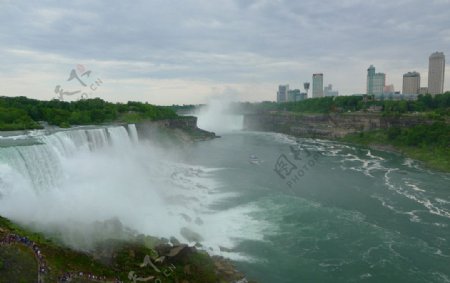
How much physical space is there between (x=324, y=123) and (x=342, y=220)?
4844cm

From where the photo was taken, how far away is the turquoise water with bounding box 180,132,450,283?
50.1 ft

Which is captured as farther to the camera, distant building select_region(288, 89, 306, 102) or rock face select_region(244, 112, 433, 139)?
distant building select_region(288, 89, 306, 102)

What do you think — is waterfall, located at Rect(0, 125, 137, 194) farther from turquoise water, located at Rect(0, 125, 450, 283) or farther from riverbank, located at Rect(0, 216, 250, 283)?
riverbank, located at Rect(0, 216, 250, 283)

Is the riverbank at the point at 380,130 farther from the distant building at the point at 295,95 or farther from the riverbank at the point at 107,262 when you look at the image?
the distant building at the point at 295,95

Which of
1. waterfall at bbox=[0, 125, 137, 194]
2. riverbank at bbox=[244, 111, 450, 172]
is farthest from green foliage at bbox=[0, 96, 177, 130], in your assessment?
riverbank at bbox=[244, 111, 450, 172]

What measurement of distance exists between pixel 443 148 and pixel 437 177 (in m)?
A: 10.6

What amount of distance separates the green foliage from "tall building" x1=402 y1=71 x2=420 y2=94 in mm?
111504

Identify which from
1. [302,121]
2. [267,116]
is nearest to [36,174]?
[302,121]

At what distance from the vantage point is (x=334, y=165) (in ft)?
122

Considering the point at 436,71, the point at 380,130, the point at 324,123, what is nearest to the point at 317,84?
the point at 436,71

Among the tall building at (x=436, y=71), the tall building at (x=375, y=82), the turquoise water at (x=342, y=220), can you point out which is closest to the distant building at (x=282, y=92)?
the tall building at (x=375, y=82)

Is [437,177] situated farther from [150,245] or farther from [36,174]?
[36,174]

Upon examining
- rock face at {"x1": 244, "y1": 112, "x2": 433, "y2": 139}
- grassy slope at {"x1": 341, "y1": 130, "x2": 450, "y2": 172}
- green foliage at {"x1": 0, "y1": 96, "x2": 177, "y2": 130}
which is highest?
green foliage at {"x1": 0, "y1": 96, "x2": 177, "y2": 130}

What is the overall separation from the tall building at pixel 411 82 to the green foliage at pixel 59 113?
112 metres
